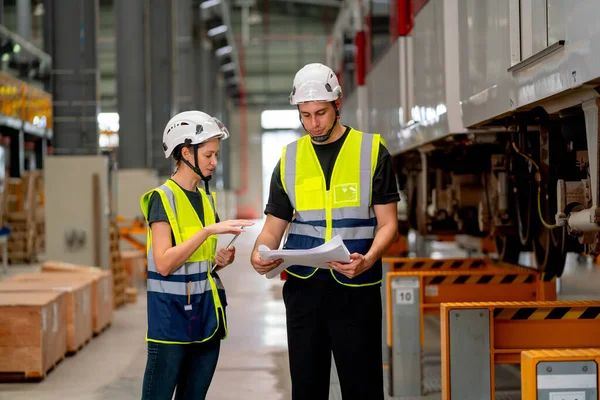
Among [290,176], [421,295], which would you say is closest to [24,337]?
[421,295]

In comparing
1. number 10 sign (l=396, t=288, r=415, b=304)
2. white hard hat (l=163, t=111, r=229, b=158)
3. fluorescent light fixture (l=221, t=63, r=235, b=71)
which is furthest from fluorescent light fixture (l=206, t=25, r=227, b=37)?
white hard hat (l=163, t=111, r=229, b=158)

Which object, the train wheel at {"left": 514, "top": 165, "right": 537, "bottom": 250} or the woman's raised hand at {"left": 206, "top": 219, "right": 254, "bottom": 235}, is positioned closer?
the woman's raised hand at {"left": 206, "top": 219, "right": 254, "bottom": 235}

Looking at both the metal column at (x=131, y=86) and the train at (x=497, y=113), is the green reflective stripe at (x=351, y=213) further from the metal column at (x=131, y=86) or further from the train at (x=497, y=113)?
the metal column at (x=131, y=86)

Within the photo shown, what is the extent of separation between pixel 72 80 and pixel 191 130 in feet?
36.4

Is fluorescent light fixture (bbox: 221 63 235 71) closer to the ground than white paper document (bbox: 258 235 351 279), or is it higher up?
higher up

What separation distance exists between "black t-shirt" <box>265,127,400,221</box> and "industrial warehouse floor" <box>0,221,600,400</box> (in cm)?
29

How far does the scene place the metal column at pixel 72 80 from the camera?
14.3m

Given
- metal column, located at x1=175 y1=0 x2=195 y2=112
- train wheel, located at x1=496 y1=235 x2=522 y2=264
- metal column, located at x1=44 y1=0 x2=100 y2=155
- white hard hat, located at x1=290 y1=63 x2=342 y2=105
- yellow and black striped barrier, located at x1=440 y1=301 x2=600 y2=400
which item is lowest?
yellow and black striped barrier, located at x1=440 y1=301 x2=600 y2=400

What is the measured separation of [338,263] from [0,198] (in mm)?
18773

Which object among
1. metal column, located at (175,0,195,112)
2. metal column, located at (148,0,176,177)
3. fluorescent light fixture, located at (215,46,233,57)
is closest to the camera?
metal column, located at (148,0,176,177)

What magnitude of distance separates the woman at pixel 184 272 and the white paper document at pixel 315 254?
11.8 inches

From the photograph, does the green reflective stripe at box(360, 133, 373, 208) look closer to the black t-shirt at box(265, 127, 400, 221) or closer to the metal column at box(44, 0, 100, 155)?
the black t-shirt at box(265, 127, 400, 221)

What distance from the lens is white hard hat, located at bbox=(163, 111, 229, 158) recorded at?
386 centimetres

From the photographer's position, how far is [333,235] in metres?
3.60
